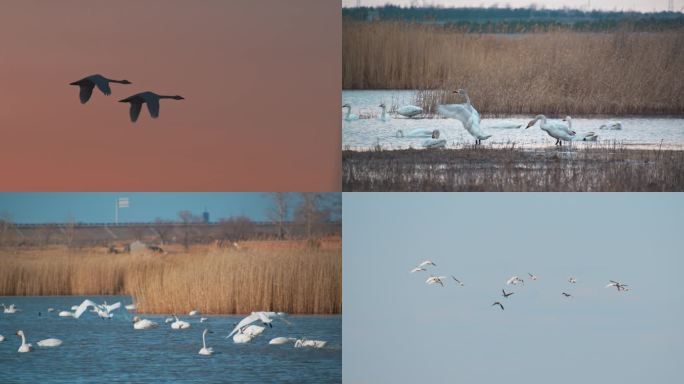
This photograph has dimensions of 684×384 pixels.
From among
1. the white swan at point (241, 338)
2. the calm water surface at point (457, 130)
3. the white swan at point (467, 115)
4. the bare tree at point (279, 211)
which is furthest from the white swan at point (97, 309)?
the white swan at point (467, 115)

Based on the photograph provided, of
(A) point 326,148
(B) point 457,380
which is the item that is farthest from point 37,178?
(B) point 457,380

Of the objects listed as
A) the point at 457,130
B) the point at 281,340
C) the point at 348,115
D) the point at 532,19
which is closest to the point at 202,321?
the point at 281,340

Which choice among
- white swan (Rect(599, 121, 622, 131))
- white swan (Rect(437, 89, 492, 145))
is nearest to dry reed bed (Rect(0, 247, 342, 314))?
white swan (Rect(437, 89, 492, 145))

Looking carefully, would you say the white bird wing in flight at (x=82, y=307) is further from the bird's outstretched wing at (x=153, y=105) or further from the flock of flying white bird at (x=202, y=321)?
the bird's outstretched wing at (x=153, y=105)

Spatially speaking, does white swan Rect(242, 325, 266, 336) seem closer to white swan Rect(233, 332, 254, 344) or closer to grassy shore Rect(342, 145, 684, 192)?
white swan Rect(233, 332, 254, 344)

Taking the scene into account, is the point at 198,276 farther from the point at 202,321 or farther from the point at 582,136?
the point at 582,136

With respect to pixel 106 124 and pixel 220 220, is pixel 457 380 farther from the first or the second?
pixel 106 124

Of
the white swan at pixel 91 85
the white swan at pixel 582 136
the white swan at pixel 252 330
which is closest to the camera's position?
the white swan at pixel 91 85
